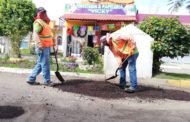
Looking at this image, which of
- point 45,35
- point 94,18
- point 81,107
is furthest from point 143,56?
point 94,18

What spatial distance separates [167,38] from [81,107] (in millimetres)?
6698

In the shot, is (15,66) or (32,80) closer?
(32,80)

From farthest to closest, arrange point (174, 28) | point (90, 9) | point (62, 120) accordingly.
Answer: point (90, 9) < point (174, 28) < point (62, 120)

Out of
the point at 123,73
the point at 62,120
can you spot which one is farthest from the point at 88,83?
the point at 62,120

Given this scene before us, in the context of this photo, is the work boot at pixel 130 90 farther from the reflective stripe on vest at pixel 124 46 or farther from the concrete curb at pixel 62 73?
the concrete curb at pixel 62 73

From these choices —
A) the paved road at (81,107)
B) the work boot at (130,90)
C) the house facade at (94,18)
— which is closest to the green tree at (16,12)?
the house facade at (94,18)

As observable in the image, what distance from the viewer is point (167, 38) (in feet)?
43.8

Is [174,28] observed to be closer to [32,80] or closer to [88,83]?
[88,83]

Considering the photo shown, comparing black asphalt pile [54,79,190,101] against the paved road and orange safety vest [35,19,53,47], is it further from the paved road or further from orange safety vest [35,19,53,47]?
orange safety vest [35,19,53,47]

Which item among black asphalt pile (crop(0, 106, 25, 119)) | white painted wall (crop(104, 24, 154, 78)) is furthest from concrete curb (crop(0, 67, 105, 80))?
black asphalt pile (crop(0, 106, 25, 119))

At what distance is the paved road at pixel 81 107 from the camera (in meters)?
6.45

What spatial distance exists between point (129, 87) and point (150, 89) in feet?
2.28

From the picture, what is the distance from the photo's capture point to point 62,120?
6.18 m

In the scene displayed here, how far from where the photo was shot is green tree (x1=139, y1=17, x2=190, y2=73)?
43.7 ft
